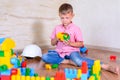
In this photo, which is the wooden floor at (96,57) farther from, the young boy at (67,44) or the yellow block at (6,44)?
the yellow block at (6,44)

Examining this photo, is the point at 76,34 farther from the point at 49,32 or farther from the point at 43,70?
the point at 49,32

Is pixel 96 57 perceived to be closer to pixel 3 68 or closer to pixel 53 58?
pixel 53 58

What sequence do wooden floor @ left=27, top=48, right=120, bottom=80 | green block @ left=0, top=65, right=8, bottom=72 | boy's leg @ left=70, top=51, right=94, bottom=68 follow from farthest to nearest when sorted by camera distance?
boy's leg @ left=70, top=51, right=94, bottom=68
wooden floor @ left=27, top=48, right=120, bottom=80
green block @ left=0, top=65, right=8, bottom=72

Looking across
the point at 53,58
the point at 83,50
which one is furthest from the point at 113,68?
the point at 83,50

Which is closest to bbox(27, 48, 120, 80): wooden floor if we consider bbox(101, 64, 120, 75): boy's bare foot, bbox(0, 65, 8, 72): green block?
bbox(101, 64, 120, 75): boy's bare foot

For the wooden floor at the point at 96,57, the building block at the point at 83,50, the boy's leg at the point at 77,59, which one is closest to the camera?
the wooden floor at the point at 96,57

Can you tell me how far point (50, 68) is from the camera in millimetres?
1628

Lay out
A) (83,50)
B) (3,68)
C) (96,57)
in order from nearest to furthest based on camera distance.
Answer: (3,68) → (96,57) → (83,50)

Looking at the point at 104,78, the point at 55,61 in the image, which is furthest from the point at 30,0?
the point at 104,78

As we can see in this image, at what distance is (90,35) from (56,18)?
349 millimetres

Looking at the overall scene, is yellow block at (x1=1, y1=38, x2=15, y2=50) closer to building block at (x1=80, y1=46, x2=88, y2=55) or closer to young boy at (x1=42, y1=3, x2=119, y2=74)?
young boy at (x1=42, y1=3, x2=119, y2=74)

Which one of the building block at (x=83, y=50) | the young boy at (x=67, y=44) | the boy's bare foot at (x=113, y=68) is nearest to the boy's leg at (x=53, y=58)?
the young boy at (x=67, y=44)

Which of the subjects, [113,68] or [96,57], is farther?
[96,57]

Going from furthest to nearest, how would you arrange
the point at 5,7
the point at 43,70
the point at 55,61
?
the point at 5,7 < the point at 55,61 < the point at 43,70
